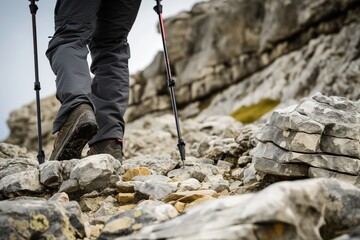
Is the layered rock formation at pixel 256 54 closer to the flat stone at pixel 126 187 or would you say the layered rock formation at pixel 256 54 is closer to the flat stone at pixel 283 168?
the flat stone at pixel 283 168

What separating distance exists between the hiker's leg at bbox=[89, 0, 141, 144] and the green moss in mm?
61021

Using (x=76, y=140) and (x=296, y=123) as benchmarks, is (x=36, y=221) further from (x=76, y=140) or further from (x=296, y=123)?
(x=296, y=123)

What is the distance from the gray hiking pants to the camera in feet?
21.9

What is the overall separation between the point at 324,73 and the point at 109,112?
59.2 metres

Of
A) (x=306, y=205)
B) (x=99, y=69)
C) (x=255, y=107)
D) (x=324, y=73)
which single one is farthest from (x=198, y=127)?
(x=255, y=107)

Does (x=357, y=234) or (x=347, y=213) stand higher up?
(x=357, y=234)

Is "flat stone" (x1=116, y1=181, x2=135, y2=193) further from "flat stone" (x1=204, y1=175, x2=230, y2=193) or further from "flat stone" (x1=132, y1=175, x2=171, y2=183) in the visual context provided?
"flat stone" (x1=204, y1=175, x2=230, y2=193)

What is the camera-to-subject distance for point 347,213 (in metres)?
4.03

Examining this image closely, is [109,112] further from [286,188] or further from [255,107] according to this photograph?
[255,107]

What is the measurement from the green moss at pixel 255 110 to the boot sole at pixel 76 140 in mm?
62350

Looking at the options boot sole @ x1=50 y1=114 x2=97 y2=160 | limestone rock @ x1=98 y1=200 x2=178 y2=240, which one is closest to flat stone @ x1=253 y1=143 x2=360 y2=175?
limestone rock @ x1=98 y1=200 x2=178 y2=240

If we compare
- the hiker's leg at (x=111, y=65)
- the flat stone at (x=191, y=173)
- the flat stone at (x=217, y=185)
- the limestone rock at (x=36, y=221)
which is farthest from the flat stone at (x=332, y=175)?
the hiker's leg at (x=111, y=65)

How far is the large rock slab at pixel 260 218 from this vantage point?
315cm

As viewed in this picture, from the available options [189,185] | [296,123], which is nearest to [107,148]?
[189,185]
